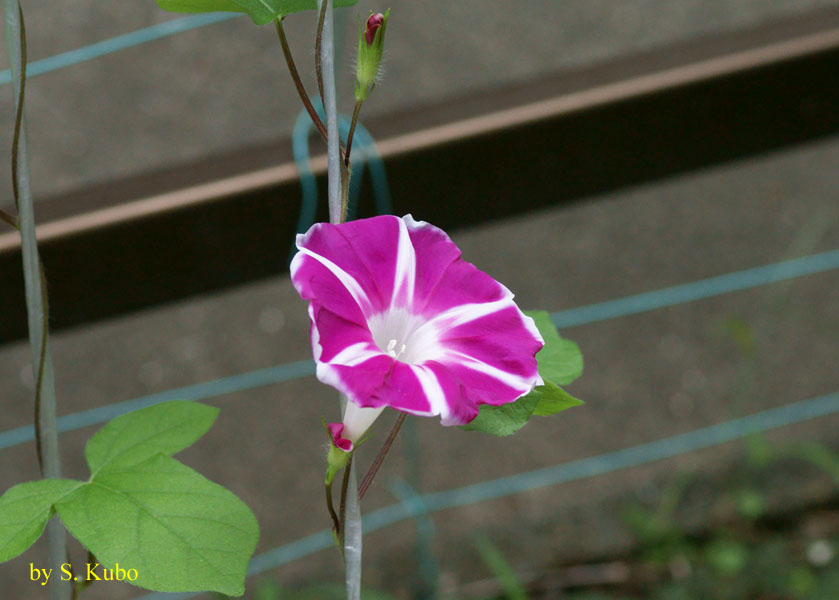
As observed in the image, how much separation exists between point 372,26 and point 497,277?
4.96 feet

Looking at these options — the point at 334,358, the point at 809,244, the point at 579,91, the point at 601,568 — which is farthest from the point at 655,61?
the point at 809,244

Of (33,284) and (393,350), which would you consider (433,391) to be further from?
(33,284)

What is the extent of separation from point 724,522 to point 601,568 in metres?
0.22

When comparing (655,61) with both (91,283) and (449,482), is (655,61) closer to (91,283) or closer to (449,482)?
(91,283)

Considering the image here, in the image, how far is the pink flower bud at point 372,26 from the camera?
40 cm

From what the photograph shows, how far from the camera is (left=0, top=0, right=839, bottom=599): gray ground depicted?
170 centimetres

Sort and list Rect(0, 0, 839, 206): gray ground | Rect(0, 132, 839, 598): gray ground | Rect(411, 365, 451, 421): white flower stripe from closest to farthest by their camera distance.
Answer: Rect(411, 365, 451, 421): white flower stripe
Rect(0, 132, 839, 598): gray ground
Rect(0, 0, 839, 206): gray ground

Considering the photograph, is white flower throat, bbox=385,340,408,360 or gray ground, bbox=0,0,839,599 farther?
gray ground, bbox=0,0,839,599

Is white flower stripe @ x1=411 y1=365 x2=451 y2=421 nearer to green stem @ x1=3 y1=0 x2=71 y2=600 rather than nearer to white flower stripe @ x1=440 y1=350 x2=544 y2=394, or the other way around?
white flower stripe @ x1=440 y1=350 x2=544 y2=394

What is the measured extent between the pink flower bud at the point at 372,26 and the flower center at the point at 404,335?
0.12m

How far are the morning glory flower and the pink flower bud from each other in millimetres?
80

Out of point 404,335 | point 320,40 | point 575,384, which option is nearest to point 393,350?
point 404,335

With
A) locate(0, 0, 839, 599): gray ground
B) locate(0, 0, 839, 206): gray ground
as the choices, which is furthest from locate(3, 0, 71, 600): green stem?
locate(0, 0, 839, 206): gray ground

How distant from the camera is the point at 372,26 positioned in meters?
0.41
